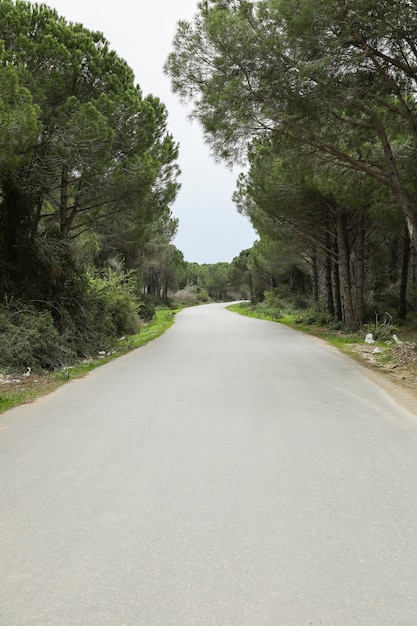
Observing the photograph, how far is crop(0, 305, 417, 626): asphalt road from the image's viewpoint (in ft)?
7.41

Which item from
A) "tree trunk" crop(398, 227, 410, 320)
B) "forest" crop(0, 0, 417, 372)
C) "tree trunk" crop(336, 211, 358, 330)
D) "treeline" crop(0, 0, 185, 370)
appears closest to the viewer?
"forest" crop(0, 0, 417, 372)

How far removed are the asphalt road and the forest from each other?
5.07 metres

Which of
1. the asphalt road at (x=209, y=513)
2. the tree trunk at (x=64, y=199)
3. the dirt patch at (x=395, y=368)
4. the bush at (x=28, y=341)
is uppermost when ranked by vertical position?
the tree trunk at (x=64, y=199)

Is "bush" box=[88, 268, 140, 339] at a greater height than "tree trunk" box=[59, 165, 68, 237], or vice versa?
"tree trunk" box=[59, 165, 68, 237]

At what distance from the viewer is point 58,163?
12.4 meters

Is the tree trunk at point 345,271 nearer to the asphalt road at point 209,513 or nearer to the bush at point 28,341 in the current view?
the bush at point 28,341

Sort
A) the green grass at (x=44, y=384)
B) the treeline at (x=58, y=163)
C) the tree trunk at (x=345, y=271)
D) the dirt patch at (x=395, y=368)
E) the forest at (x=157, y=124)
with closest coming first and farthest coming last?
the green grass at (x=44, y=384), the dirt patch at (x=395, y=368), the forest at (x=157, y=124), the treeline at (x=58, y=163), the tree trunk at (x=345, y=271)

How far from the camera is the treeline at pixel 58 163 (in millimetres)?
9875

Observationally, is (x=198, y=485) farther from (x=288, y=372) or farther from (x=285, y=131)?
(x=285, y=131)

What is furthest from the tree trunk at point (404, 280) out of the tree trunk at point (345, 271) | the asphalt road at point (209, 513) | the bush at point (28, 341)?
the asphalt road at point (209, 513)


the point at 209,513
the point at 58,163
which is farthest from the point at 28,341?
the point at 209,513

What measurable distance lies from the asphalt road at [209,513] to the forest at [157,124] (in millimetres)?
5074

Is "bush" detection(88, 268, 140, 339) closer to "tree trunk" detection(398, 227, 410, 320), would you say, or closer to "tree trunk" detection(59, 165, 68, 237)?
"tree trunk" detection(59, 165, 68, 237)

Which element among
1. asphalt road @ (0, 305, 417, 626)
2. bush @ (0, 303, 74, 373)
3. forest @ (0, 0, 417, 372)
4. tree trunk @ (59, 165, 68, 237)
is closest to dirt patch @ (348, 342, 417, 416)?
asphalt road @ (0, 305, 417, 626)
